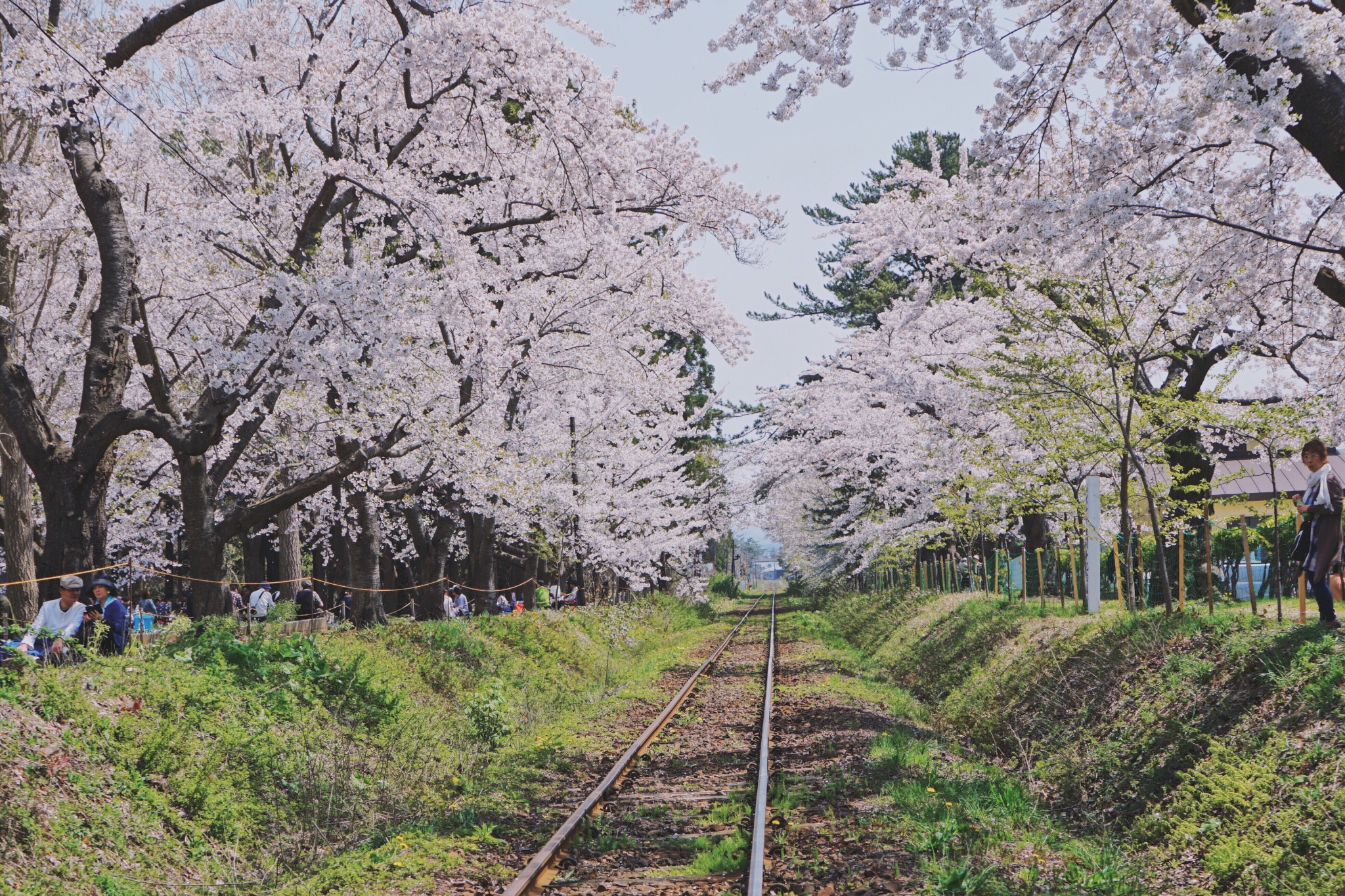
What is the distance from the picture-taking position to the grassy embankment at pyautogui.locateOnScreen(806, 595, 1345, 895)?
5809 mm

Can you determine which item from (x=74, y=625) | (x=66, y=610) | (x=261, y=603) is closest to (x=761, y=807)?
(x=74, y=625)

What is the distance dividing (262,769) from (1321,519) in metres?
8.69

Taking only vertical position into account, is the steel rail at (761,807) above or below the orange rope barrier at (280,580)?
below

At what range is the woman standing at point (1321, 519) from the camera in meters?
7.90

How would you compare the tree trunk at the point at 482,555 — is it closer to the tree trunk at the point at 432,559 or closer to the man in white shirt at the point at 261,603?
the tree trunk at the point at 432,559

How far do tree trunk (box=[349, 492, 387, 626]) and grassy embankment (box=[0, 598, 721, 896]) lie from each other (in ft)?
13.6

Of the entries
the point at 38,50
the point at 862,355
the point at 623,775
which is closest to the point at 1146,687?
the point at 623,775

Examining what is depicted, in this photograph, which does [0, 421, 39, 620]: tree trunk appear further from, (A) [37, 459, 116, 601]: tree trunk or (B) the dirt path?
(B) the dirt path

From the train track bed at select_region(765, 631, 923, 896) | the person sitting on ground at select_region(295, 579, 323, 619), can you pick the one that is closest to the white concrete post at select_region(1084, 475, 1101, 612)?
the train track bed at select_region(765, 631, 923, 896)

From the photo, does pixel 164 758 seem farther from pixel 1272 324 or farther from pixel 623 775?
pixel 1272 324

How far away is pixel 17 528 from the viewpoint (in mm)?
→ 14727

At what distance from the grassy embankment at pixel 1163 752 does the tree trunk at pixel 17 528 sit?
39.4 feet

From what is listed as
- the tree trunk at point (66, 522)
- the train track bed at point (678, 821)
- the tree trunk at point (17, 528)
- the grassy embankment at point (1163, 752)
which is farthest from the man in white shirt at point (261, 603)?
the grassy embankment at point (1163, 752)

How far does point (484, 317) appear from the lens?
48.9 feet
